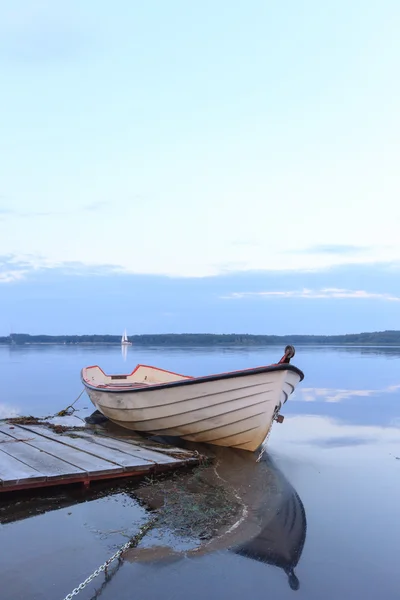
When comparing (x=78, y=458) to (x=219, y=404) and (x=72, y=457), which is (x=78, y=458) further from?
(x=219, y=404)

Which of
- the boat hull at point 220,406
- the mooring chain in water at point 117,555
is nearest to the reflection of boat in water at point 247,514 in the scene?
the mooring chain in water at point 117,555

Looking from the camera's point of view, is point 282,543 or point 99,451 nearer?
point 282,543

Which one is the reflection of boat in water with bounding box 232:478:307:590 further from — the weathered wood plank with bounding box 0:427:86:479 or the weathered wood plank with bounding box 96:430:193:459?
the weathered wood plank with bounding box 0:427:86:479

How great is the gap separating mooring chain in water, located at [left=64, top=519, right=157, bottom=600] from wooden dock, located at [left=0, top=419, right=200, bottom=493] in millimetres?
1678

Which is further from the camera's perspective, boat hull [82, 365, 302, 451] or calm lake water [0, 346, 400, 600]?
boat hull [82, 365, 302, 451]

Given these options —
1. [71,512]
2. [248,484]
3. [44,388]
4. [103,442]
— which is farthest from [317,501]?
[44,388]

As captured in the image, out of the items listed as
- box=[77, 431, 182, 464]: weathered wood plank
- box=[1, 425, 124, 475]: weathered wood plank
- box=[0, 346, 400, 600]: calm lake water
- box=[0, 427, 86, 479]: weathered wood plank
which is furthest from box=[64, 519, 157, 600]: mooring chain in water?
box=[77, 431, 182, 464]: weathered wood plank

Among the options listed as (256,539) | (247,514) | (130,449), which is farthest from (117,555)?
(130,449)

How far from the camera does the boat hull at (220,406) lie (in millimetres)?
8477

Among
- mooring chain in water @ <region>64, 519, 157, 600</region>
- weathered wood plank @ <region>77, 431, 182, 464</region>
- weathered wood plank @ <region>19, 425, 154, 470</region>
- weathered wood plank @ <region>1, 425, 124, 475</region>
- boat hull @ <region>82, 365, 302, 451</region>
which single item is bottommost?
mooring chain in water @ <region>64, 519, 157, 600</region>

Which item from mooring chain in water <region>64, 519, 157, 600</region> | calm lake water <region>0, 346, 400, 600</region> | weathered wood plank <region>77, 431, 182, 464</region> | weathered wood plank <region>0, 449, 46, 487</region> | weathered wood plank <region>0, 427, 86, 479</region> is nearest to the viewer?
mooring chain in water <region>64, 519, 157, 600</region>

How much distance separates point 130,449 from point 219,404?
1675mm

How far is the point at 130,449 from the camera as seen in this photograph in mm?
8656

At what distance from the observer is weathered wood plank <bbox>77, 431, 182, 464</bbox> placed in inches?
315
